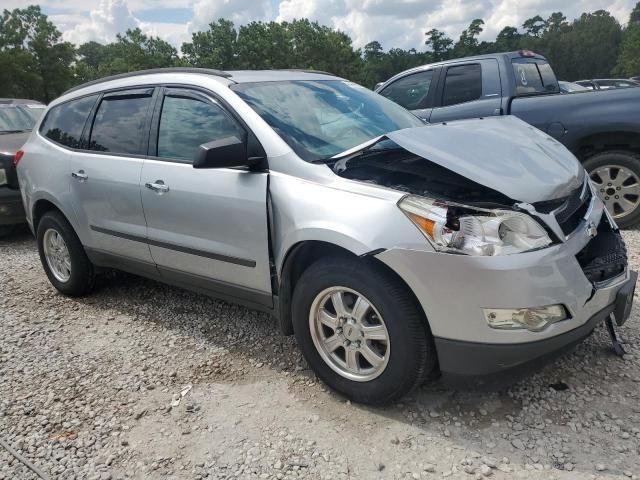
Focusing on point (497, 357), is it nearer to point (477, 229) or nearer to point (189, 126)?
point (477, 229)

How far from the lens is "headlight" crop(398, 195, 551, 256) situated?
229cm

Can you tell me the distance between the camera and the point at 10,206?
6.30 meters

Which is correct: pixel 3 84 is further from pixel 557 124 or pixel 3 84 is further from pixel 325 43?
pixel 325 43

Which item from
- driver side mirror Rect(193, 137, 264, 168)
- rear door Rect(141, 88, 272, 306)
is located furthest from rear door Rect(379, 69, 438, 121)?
driver side mirror Rect(193, 137, 264, 168)

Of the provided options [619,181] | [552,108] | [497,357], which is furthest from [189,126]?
[619,181]

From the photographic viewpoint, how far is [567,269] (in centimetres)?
233

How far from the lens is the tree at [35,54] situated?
92.6 feet

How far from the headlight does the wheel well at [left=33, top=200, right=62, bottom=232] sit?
3.44 metres

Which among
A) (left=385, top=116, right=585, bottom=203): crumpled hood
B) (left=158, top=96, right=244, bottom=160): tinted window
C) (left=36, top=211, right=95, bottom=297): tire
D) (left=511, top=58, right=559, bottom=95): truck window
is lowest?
(left=36, top=211, right=95, bottom=297): tire

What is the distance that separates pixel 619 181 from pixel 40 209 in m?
5.42

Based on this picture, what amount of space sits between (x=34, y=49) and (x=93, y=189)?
100 ft

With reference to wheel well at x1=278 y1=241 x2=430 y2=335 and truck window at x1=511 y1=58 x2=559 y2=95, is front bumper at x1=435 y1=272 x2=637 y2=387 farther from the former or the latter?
truck window at x1=511 y1=58 x2=559 y2=95

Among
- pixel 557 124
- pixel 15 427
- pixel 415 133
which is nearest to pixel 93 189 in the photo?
pixel 15 427

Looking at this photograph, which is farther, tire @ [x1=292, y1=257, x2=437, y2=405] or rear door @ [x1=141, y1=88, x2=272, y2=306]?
rear door @ [x1=141, y1=88, x2=272, y2=306]
